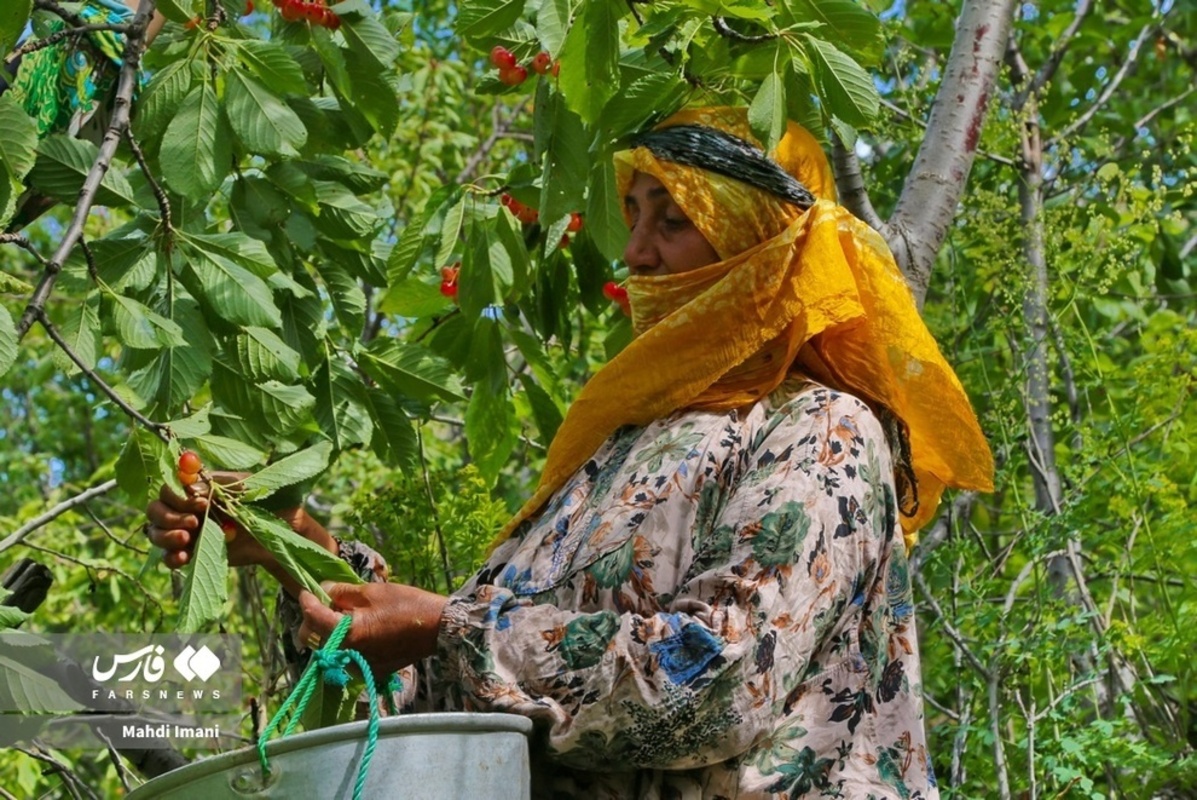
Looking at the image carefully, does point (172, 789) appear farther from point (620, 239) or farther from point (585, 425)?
point (620, 239)

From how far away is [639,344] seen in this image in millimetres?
1982

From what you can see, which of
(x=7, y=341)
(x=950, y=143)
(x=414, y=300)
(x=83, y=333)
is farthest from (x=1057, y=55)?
(x=7, y=341)

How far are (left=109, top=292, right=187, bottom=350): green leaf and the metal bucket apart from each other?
74 centimetres

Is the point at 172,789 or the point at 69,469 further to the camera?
the point at 69,469

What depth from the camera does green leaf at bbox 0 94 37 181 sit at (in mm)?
1923

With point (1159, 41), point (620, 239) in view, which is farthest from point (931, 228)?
point (1159, 41)

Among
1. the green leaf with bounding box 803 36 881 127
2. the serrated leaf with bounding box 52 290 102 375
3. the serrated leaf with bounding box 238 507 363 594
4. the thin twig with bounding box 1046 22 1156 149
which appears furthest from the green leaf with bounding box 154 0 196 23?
the thin twig with bounding box 1046 22 1156 149

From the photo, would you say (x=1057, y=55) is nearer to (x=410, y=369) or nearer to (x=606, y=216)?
(x=606, y=216)

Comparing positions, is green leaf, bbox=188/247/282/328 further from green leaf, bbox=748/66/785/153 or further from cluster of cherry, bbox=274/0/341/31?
green leaf, bbox=748/66/785/153

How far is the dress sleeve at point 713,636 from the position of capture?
1.58 metres

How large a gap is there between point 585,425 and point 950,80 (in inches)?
50.6

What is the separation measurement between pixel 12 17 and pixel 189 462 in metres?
0.60

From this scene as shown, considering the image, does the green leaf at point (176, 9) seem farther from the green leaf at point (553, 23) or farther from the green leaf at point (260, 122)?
the green leaf at point (553, 23)

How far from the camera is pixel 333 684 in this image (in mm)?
1774
